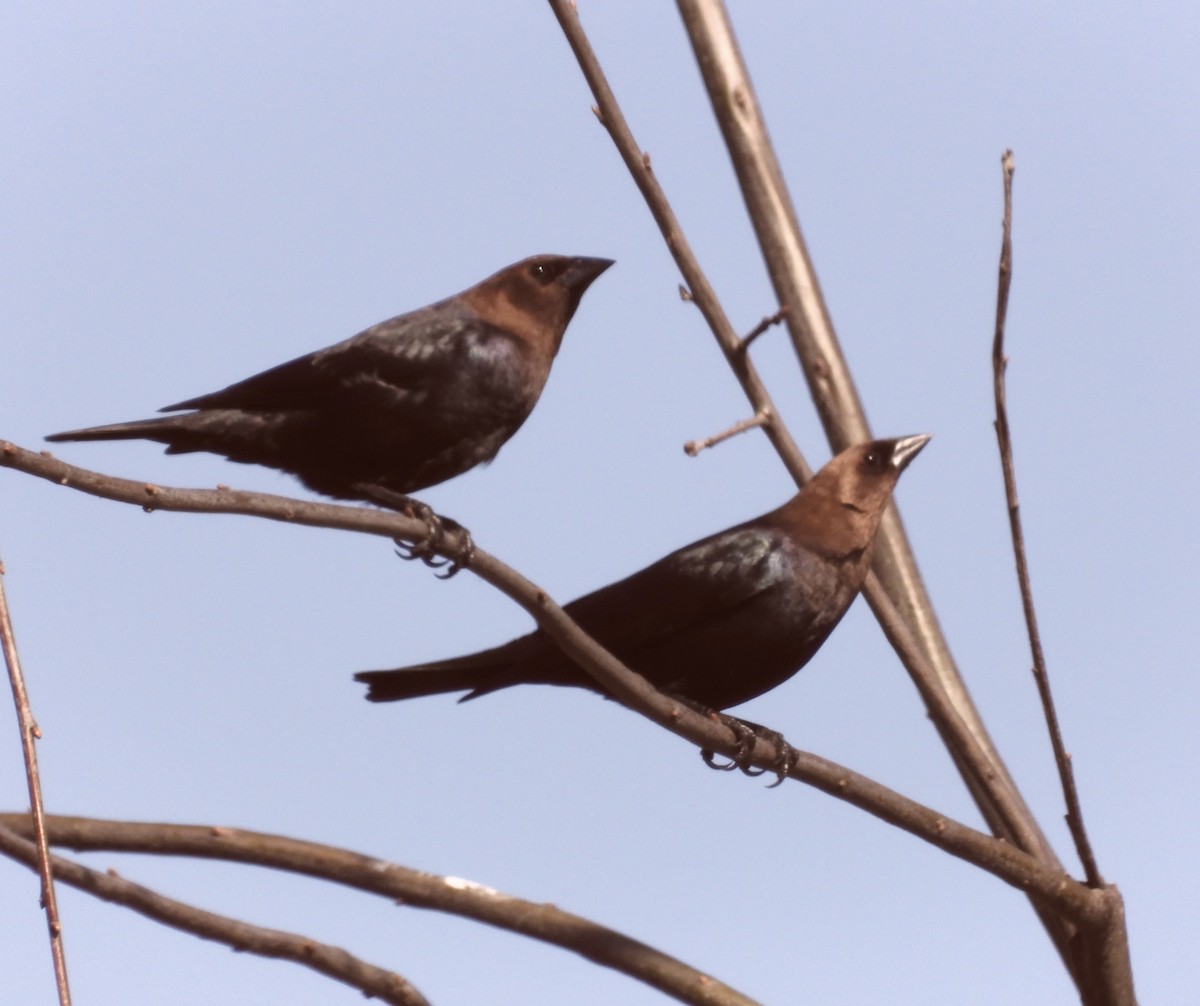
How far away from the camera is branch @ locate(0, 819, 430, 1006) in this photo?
9.78 ft

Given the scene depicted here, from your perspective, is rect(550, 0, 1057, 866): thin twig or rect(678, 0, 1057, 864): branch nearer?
rect(550, 0, 1057, 866): thin twig

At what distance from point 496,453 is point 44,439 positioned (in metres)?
1.34

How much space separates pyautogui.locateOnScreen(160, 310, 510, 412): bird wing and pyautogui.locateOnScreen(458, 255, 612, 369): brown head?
142 mm

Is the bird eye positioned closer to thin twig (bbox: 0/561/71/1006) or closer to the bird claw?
the bird claw

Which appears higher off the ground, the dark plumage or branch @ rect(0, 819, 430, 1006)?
the dark plumage

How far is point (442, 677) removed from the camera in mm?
5094

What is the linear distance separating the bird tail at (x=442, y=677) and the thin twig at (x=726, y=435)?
34.5 inches

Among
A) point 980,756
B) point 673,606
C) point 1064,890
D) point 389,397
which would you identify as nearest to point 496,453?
point 389,397

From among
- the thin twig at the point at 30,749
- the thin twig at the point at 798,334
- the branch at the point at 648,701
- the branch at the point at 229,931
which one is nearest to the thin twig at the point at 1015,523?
the branch at the point at 648,701

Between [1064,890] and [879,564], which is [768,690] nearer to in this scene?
[879,564]

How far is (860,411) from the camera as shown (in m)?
5.54

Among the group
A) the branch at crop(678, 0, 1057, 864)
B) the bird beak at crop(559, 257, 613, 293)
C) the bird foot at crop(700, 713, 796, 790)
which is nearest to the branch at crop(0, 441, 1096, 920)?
the bird foot at crop(700, 713, 796, 790)

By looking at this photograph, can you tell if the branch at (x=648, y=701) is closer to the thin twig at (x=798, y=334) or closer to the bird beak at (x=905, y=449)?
the thin twig at (x=798, y=334)

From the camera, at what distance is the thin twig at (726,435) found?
4.65 metres
